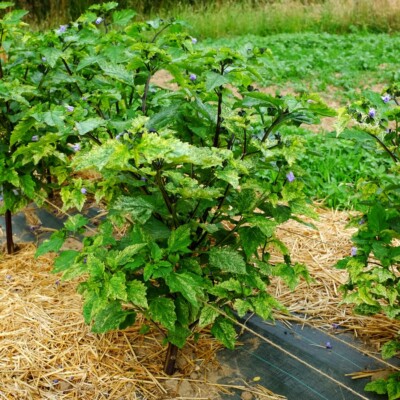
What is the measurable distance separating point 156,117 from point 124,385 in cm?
101

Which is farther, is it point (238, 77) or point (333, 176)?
point (333, 176)

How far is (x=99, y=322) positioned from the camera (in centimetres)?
199

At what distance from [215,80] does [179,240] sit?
0.52 meters

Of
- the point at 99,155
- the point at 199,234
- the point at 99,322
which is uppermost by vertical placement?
the point at 99,155

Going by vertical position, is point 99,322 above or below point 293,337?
above

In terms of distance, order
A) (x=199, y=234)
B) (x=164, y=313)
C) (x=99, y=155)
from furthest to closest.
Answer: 1. (x=199, y=234)
2. (x=164, y=313)
3. (x=99, y=155)

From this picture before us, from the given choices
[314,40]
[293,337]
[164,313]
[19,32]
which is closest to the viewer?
[164,313]

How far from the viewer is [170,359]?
2174mm

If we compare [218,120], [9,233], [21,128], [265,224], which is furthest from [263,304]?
[9,233]

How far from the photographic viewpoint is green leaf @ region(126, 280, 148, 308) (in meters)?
1.78

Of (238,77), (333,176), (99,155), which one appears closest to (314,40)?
(333,176)

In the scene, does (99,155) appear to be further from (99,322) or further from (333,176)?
(333,176)

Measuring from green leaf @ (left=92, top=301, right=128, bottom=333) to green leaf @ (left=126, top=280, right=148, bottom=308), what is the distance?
0.15 meters

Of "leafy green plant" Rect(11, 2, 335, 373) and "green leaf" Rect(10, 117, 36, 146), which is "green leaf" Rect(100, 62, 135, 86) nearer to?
"leafy green plant" Rect(11, 2, 335, 373)
